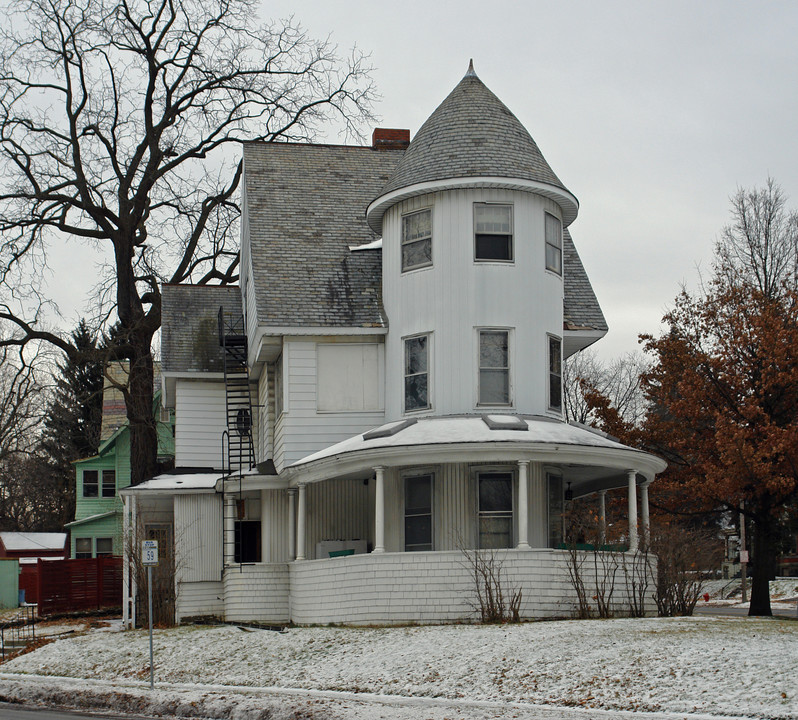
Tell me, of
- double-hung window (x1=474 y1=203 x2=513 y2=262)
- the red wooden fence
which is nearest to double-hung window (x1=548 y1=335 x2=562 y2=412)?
double-hung window (x1=474 y1=203 x2=513 y2=262)

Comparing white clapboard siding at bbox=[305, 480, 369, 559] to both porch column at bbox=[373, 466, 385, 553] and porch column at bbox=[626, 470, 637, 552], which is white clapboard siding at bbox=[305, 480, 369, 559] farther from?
porch column at bbox=[626, 470, 637, 552]

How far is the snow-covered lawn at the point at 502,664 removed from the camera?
12891mm

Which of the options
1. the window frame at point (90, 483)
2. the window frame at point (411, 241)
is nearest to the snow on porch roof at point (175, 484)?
the window frame at point (411, 241)

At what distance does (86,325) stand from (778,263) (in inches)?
1325

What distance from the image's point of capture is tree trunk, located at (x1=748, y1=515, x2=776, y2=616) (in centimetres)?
2900

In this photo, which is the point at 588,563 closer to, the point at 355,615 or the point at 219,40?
the point at 355,615

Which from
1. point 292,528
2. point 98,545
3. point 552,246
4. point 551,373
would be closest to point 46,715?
point 292,528

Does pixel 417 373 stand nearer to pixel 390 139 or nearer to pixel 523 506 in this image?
pixel 523 506

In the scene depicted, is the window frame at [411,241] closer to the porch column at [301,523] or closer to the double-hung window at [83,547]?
the porch column at [301,523]

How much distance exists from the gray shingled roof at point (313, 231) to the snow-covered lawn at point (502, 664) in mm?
7544

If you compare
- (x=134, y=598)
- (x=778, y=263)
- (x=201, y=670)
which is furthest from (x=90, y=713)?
(x=778, y=263)

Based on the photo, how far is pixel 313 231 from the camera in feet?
88.9

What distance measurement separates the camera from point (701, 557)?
21500mm

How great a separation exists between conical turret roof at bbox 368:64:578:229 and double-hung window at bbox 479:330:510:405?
3178mm
